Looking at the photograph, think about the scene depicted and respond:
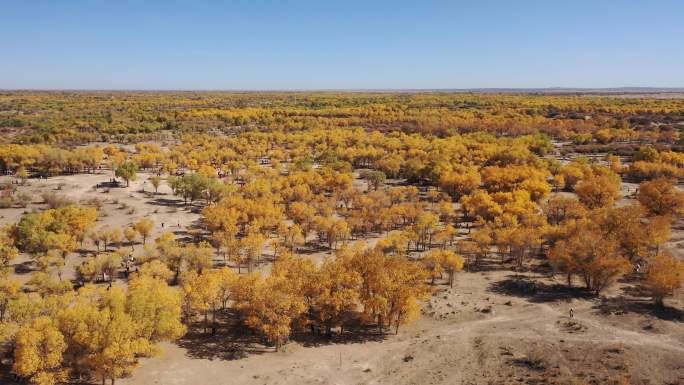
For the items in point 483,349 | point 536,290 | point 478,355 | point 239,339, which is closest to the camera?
point 478,355

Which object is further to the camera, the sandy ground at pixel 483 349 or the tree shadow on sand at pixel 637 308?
the tree shadow on sand at pixel 637 308

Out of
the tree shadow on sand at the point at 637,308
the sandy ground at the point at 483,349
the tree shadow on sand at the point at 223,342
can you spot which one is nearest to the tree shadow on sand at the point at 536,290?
the sandy ground at the point at 483,349

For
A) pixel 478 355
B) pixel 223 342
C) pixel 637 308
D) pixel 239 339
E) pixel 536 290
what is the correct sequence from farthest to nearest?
pixel 536 290
pixel 637 308
pixel 239 339
pixel 223 342
pixel 478 355

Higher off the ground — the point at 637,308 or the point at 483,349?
the point at 637,308

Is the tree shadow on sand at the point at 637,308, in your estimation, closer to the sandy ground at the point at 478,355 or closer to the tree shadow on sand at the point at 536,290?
the sandy ground at the point at 478,355

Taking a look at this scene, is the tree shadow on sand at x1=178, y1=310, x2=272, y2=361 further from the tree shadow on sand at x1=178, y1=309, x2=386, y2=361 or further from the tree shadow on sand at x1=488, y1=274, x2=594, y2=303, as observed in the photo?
the tree shadow on sand at x1=488, y1=274, x2=594, y2=303

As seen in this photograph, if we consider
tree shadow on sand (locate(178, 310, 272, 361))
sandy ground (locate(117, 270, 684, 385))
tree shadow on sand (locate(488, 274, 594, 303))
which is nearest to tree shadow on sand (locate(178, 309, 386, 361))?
tree shadow on sand (locate(178, 310, 272, 361))

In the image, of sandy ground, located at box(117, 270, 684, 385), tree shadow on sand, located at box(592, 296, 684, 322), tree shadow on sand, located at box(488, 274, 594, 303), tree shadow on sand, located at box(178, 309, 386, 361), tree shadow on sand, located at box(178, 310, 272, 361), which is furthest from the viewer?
tree shadow on sand, located at box(488, 274, 594, 303)

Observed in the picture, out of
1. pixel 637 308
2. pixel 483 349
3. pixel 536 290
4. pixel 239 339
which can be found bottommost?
pixel 239 339

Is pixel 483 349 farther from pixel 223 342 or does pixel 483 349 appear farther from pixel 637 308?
pixel 223 342

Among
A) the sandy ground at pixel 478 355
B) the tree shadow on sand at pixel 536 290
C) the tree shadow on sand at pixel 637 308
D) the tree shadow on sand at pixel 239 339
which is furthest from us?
the tree shadow on sand at pixel 536 290

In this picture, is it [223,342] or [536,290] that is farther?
[536,290]

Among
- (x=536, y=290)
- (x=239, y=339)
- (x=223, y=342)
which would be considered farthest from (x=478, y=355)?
(x=223, y=342)
